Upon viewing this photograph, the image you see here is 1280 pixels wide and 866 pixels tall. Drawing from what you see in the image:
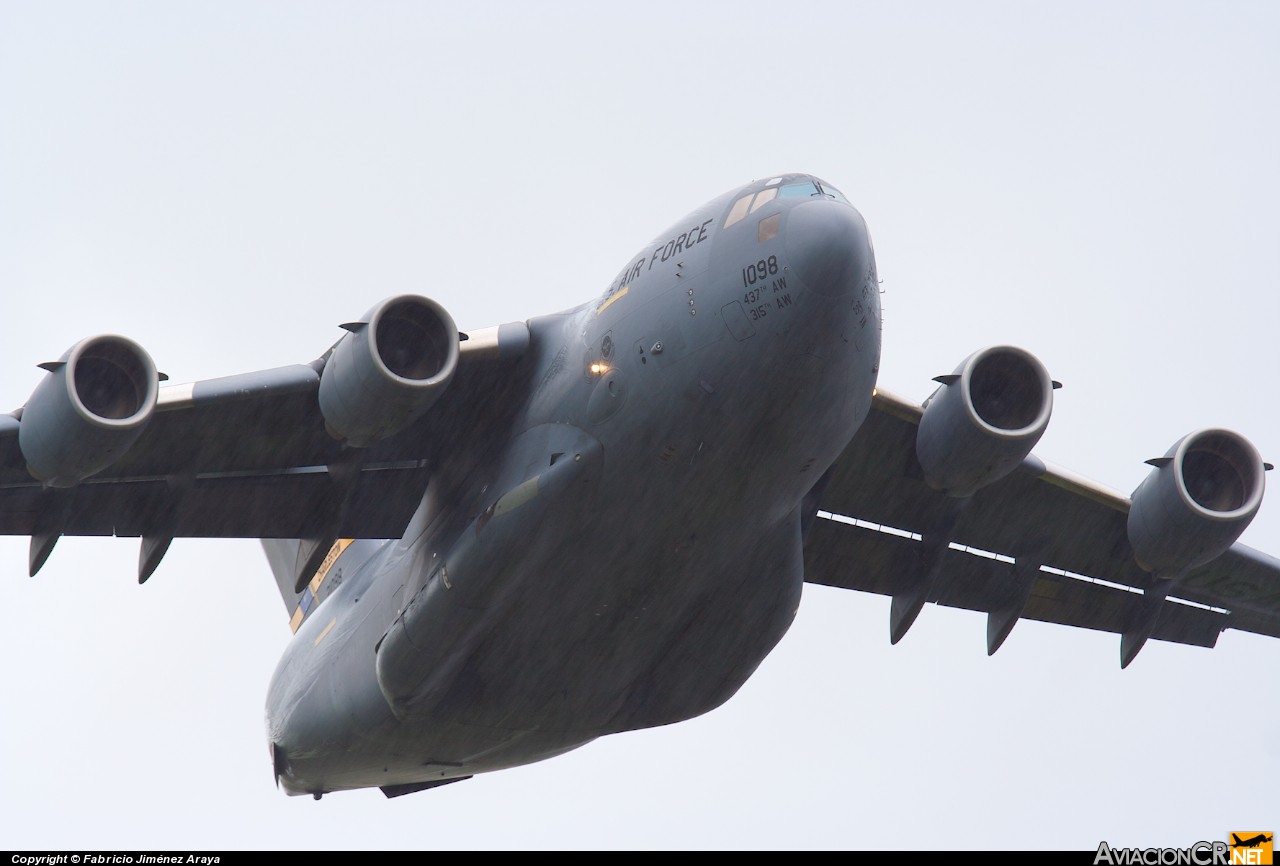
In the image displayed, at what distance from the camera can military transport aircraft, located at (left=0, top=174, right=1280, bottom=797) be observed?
10.1 metres

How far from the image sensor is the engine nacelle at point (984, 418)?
447 inches

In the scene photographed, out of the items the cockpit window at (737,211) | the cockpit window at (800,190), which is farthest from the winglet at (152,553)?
the cockpit window at (800,190)

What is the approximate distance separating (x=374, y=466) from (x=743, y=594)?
9.90 ft

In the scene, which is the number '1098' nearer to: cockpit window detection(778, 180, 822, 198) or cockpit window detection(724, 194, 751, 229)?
cockpit window detection(724, 194, 751, 229)

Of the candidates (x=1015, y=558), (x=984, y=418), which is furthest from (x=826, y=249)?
(x=1015, y=558)

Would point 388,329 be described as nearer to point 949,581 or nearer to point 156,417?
point 156,417

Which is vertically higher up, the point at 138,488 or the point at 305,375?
the point at 305,375

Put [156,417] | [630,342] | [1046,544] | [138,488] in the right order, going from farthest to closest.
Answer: [1046,544] < [138,488] < [156,417] < [630,342]

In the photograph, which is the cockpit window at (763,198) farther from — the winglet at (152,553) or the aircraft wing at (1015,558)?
the winglet at (152,553)

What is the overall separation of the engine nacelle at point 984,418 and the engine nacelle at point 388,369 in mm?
3659

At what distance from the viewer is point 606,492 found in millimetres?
10750

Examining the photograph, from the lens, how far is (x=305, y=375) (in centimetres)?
1100

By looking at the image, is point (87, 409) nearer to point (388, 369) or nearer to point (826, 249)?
point (388, 369)

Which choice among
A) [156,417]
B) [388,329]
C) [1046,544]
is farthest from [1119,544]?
[156,417]
